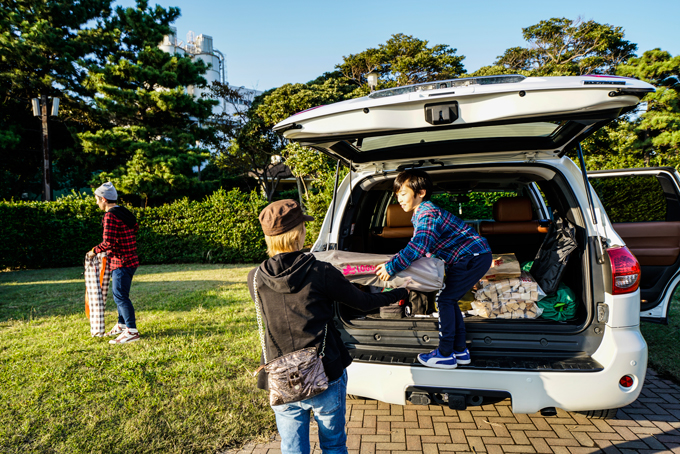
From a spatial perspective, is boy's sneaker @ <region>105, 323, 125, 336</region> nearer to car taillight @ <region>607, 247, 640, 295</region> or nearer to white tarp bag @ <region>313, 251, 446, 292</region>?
white tarp bag @ <region>313, 251, 446, 292</region>

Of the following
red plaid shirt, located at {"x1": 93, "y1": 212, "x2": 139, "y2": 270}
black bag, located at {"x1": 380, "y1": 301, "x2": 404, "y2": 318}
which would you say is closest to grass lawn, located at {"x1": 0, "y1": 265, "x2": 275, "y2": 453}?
red plaid shirt, located at {"x1": 93, "y1": 212, "x2": 139, "y2": 270}

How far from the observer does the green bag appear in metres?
2.85

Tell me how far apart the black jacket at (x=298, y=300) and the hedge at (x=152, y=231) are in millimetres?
10453

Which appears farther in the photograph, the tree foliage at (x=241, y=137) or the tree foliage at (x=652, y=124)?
the tree foliage at (x=241, y=137)

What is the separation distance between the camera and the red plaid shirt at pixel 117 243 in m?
4.60

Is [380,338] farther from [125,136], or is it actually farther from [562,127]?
[125,136]

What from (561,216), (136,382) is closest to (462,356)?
(561,216)

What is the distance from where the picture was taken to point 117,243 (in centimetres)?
467

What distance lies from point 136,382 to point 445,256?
292cm

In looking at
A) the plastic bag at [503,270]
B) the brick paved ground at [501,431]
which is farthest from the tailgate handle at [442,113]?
the brick paved ground at [501,431]

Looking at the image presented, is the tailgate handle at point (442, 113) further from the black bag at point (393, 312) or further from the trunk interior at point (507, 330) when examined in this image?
the black bag at point (393, 312)

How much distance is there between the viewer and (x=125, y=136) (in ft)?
55.2

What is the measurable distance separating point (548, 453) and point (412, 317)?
1.14 meters

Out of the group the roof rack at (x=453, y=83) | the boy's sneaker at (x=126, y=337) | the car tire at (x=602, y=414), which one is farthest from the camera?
the boy's sneaker at (x=126, y=337)
